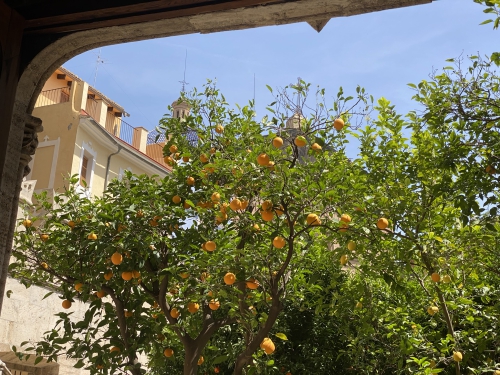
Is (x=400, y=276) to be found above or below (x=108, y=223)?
below

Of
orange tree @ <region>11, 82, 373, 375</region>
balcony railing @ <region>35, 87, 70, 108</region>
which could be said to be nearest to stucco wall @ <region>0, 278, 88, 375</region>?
orange tree @ <region>11, 82, 373, 375</region>

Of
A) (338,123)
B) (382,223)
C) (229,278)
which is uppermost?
(338,123)

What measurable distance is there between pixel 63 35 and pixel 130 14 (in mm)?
474

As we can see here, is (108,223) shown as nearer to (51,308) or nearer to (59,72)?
(51,308)

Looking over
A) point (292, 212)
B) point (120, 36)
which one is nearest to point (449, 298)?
point (292, 212)

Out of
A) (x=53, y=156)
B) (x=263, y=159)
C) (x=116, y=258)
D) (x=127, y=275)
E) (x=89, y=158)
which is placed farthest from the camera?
(x=89, y=158)

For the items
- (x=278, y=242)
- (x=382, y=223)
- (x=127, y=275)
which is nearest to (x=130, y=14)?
(x=278, y=242)

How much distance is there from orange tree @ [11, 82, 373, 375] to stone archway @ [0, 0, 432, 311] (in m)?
2.08

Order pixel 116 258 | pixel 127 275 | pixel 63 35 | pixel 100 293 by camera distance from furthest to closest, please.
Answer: pixel 100 293
pixel 127 275
pixel 116 258
pixel 63 35

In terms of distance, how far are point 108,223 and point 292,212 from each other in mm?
2457

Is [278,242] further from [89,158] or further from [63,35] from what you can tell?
[89,158]

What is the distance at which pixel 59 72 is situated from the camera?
21.7 metres

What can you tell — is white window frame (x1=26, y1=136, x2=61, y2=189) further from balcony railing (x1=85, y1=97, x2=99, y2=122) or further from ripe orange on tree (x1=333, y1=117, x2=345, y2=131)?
ripe orange on tree (x1=333, y1=117, x2=345, y2=131)

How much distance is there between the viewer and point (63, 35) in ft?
11.8
